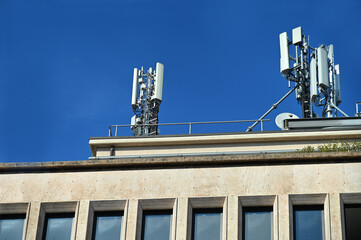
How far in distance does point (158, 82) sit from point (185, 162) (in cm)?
3264

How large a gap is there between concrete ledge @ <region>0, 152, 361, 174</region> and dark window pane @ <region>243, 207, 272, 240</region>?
5.69 ft

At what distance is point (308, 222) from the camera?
29.0 meters

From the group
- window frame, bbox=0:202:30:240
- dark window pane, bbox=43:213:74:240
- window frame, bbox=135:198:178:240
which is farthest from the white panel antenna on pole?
window frame, bbox=0:202:30:240

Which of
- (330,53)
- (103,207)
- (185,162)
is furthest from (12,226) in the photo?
(330,53)

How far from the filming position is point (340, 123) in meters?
47.1

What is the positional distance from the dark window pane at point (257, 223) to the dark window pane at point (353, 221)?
258cm

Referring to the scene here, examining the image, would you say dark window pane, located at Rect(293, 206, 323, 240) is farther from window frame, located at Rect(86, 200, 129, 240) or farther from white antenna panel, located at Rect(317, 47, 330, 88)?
white antenna panel, located at Rect(317, 47, 330, 88)

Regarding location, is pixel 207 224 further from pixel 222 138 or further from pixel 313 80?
pixel 313 80

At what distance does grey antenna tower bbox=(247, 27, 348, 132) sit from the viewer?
2105 inches

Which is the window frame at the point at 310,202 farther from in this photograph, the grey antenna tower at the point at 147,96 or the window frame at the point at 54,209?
the grey antenna tower at the point at 147,96

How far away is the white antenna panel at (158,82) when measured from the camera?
204ft

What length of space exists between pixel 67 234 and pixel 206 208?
4974mm

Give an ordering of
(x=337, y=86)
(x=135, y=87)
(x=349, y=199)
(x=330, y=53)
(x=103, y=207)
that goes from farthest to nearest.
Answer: (x=135, y=87), (x=330, y=53), (x=337, y=86), (x=103, y=207), (x=349, y=199)

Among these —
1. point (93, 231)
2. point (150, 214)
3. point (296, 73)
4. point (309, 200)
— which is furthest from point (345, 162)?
point (296, 73)
